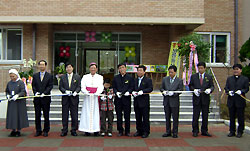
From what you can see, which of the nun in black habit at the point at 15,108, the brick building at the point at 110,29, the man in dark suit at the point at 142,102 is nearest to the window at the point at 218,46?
the brick building at the point at 110,29

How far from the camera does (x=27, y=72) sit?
1206 centimetres

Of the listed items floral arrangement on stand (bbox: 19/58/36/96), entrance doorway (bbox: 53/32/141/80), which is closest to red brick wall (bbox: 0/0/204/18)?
entrance doorway (bbox: 53/32/141/80)

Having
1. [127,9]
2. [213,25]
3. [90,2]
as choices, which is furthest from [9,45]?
[213,25]

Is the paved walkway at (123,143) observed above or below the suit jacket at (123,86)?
below

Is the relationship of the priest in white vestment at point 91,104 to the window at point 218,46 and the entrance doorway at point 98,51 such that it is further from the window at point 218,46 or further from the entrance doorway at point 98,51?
the window at point 218,46

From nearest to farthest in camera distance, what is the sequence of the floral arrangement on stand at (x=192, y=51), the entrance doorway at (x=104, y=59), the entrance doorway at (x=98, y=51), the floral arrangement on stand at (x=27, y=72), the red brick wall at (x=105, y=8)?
1. the floral arrangement on stand at (x=27, y=72)
2. the floral arrangement on stand at (x=192, y=51)
3. the red brick wall at (x=105, y=8)
4. the entrance doorway at (x=98, y=51)
5. the entrance doorway at (x=104, y=59)

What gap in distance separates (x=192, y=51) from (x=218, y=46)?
416 cm

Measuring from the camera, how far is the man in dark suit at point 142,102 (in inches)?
325

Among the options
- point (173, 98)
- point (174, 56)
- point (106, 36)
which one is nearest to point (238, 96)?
point (173, 98)

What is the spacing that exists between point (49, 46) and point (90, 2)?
2895mm

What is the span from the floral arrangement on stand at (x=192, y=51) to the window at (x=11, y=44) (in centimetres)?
743

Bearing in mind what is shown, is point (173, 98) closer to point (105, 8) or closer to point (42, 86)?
point (42, 86)

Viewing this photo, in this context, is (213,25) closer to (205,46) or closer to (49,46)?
(205,46)

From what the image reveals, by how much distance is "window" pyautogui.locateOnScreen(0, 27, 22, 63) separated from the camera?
46.4 ft
